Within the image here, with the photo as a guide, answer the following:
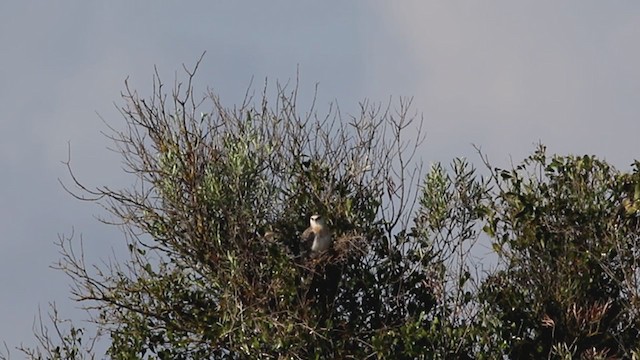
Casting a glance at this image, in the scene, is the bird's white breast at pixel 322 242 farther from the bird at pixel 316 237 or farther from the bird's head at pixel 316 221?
the bird's head at pixel 316 221

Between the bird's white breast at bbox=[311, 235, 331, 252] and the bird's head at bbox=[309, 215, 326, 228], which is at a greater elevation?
the bird's head at bbox=[309, 215, 326, 228]

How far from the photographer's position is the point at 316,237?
71.1 ft

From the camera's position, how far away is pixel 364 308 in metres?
22.4

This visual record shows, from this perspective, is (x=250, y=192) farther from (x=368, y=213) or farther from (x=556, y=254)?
(x=556, y=254)

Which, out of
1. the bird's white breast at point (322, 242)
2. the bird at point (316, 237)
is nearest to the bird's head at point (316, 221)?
the bird at point (316, 237)

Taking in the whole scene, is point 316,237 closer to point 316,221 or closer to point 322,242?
point 322,242

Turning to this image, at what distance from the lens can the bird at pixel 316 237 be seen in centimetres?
2164

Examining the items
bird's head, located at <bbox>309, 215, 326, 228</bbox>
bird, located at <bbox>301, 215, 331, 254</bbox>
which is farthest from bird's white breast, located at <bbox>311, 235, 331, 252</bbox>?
bird's head, located at <bbox>309, 215, 326, 228</bbox>

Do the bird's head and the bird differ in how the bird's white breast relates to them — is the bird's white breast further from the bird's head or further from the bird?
the bird's head

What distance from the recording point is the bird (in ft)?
71.0

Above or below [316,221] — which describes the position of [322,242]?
below

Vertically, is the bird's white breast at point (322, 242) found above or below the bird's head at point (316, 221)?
below

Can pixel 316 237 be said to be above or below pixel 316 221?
below

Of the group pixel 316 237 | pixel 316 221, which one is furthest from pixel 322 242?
pixel 316 221
